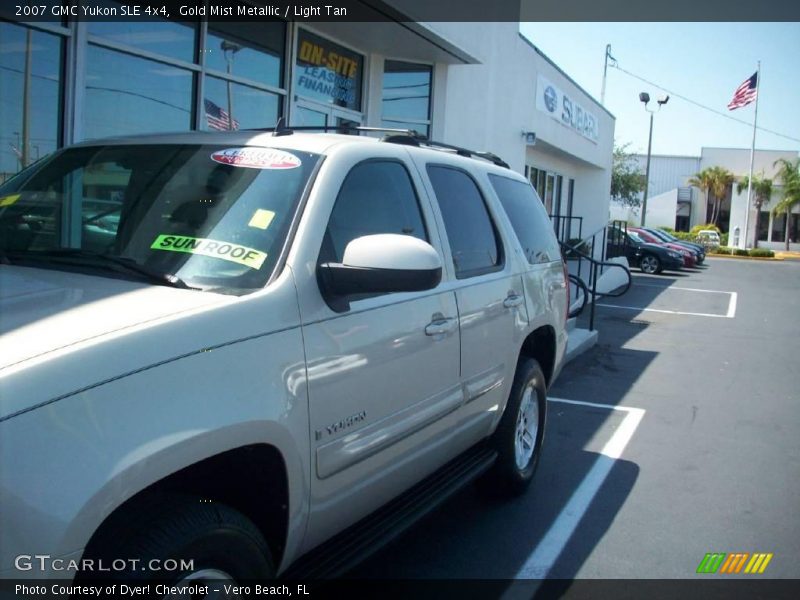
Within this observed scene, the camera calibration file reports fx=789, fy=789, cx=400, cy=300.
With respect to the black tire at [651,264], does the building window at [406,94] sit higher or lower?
higher

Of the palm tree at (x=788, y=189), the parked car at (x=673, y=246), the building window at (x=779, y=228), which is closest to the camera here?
the parked car at (x=673, y=246)

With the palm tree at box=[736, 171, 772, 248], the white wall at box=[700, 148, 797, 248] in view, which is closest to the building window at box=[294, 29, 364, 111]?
the white wall at box=[700, 148, 797, 248]

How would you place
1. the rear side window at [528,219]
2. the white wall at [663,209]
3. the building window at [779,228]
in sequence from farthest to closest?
1. the white wall at [663,209]
2. the building window at [779,228]
3. the rear side window at [528,219]

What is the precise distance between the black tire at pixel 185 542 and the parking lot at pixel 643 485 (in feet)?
5.41

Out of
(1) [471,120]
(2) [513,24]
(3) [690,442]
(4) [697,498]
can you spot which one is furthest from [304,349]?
(2) [513,24]

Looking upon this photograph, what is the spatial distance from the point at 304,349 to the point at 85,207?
1475 millimetres

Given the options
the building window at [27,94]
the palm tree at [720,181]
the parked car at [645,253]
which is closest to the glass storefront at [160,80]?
the building window at [27,94]

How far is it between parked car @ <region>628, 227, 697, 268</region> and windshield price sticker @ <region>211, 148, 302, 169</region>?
87.8 feet

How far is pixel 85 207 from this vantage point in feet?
11.4

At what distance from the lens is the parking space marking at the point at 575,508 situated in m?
4.14

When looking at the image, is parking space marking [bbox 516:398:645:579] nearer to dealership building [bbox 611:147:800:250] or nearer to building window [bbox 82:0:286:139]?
building window [bbox 82:0:286:139]

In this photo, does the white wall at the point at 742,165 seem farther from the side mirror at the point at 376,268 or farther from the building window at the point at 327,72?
the side mirror at the point at 376,268

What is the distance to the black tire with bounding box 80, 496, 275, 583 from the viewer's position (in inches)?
80.6

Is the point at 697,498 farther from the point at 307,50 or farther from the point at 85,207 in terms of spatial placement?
the point at 307,50
